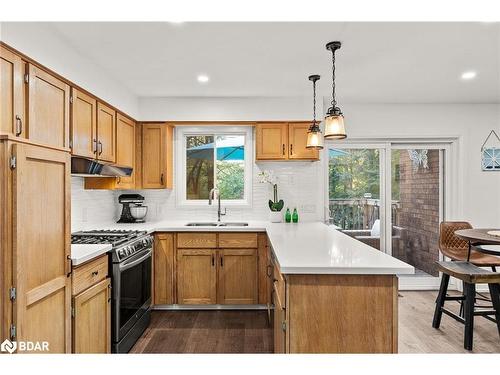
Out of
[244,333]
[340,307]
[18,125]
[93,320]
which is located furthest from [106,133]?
[340,307]

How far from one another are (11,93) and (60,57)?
632 mm

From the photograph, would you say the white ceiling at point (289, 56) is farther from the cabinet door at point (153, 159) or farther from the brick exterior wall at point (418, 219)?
the brick exterior wall at point (418, 219)

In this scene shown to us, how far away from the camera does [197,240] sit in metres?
3.60

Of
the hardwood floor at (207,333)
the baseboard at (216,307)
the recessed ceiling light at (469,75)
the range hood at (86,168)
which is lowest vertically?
the hardwood floor at (207,333)

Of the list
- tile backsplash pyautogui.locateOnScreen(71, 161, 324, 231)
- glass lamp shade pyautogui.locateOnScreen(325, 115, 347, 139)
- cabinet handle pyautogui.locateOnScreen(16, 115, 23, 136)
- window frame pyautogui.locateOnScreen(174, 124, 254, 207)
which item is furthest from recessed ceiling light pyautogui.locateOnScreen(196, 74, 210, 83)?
cabinet handle pyautogui.locateOnScreen(16, 115, 23, 136)

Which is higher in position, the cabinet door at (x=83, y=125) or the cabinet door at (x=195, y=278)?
the cabinet door at (x=83, y=125)

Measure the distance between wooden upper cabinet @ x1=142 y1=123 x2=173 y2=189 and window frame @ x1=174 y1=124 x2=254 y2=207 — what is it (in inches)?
12.0

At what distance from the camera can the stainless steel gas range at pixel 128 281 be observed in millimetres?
2508

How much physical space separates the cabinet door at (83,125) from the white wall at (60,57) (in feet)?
0.33

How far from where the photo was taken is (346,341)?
1756mm

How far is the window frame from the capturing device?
4.29 metres

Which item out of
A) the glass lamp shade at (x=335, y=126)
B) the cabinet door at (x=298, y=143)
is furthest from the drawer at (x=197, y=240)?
the glass lamp shade at (x=335, y=126)

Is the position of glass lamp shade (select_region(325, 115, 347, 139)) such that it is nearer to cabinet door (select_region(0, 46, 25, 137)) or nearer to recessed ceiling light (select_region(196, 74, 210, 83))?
recessed ceiling light (select_region(196, 74, 210, 83))

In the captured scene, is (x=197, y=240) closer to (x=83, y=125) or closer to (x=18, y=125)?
(x=83, y=125)
